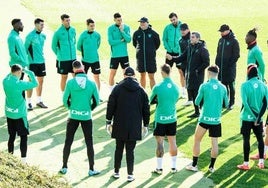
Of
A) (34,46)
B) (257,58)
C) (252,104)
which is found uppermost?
(34,46)

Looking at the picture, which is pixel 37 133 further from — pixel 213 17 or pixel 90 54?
pixel 213 17

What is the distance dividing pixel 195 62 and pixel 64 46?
11.2 ft

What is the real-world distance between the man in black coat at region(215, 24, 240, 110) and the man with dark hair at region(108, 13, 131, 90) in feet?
8.02

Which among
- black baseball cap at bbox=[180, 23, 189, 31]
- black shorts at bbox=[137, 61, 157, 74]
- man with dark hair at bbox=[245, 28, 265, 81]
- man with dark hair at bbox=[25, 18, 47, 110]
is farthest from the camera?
black shorts at bbox=[137, 61, 157, 74]

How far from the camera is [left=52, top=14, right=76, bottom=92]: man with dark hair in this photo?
15.7 metres

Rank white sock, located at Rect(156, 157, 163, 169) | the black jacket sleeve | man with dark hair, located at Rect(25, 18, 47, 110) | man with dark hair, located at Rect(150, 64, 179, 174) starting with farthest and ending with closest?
man with dark hair, located at Rect(25, 18, 47, 110) → white sock, located at Rect(156, 157, 163, 169) → man with dark hair, located at Rect(150, 64, 179, 174) → the black jacket sleeve

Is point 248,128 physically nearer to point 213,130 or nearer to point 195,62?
point 213,130

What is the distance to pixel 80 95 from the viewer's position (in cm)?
1108

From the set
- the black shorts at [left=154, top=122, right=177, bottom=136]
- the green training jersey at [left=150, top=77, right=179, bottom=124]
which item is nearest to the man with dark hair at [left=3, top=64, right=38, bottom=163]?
the green training jersey at [left=150, top=77, right=179, bottom=124]

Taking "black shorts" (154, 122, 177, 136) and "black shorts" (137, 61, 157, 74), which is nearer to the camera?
"black shorts" (154, 122, 177, 136)

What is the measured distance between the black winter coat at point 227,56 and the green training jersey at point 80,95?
5.19 meters

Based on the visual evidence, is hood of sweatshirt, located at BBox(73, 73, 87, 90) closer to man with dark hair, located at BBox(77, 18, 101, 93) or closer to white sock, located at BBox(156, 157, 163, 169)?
white sock, located at BBox(156, 157, 163, 169)

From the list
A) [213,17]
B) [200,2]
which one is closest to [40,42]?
[213,17]

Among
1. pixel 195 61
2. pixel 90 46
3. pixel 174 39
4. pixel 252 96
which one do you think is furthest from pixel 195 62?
pixel 252 96
